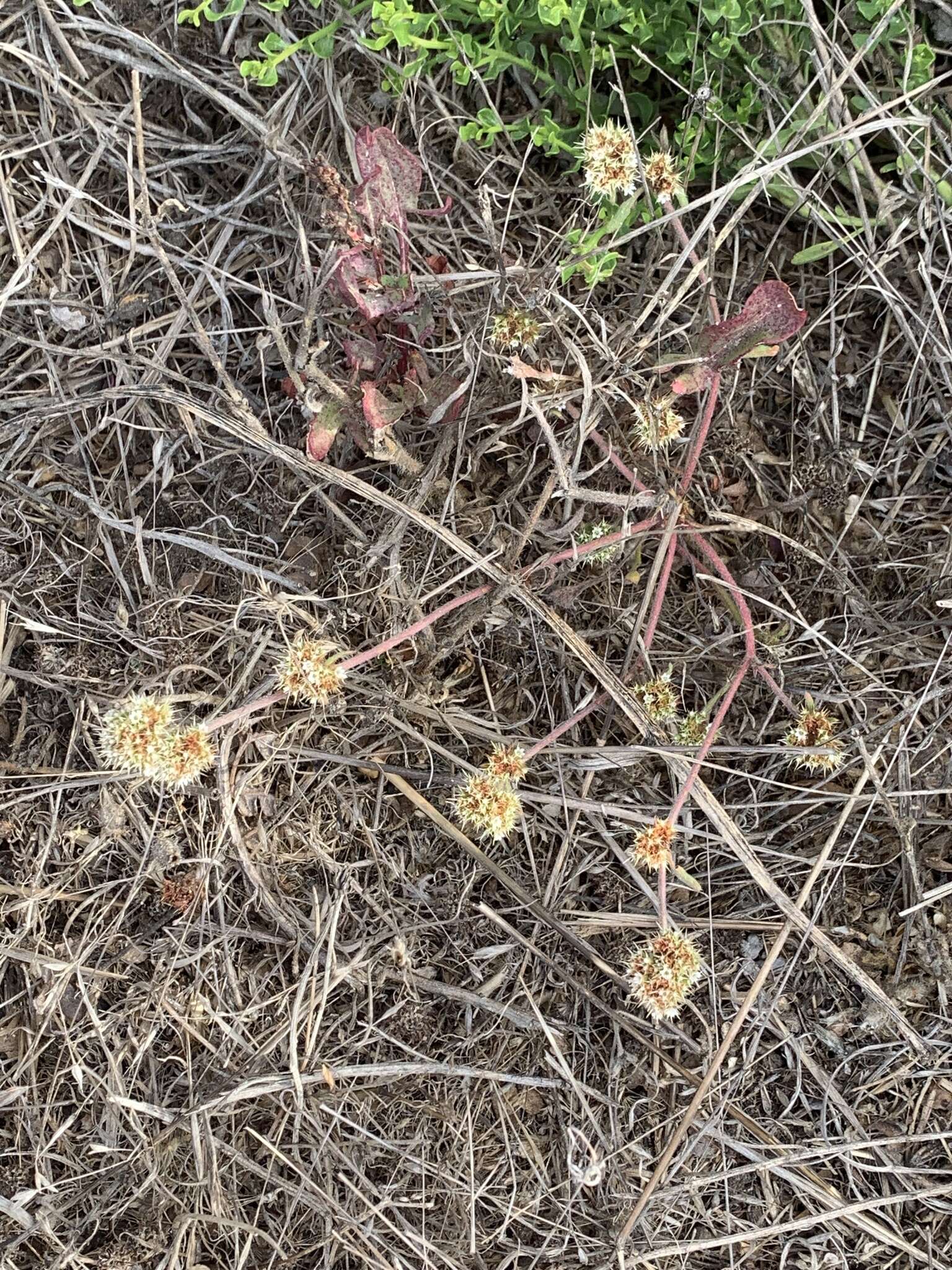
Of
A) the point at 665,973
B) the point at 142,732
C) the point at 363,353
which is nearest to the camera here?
the point at 142,732

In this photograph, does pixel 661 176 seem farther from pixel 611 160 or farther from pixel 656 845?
pixel 656 845

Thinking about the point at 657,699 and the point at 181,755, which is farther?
the point at 657,699

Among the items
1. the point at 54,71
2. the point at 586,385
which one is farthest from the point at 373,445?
the point at 54,71

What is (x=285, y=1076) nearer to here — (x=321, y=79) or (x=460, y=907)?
(x=460, y=907)

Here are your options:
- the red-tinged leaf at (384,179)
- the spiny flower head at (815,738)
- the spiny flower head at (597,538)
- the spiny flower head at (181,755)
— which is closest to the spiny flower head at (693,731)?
the spiny flower head at (815,738)

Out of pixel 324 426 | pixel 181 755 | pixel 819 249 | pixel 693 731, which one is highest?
pixel 819 249

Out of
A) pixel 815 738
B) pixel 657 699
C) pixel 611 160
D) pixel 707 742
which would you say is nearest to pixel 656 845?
pixel 707 742
